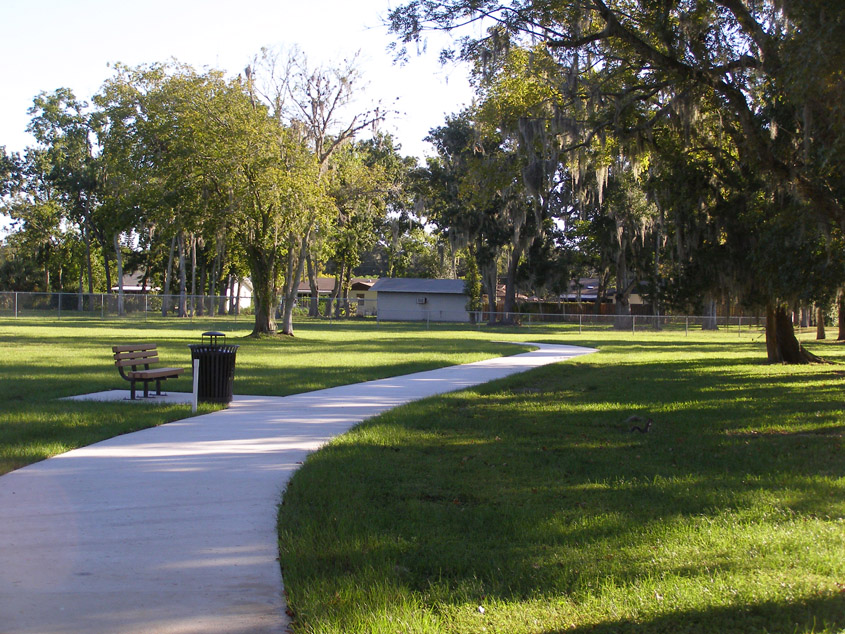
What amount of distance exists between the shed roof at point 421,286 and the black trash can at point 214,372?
5372 centimetres

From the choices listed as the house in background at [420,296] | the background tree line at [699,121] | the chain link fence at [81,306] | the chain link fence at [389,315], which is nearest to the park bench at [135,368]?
the background tree line at [699,121]

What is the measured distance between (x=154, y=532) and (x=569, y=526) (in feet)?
9.77

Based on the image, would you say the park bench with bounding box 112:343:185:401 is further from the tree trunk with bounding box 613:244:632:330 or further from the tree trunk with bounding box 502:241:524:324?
the tree trunk with bounding box 613:244:632:330

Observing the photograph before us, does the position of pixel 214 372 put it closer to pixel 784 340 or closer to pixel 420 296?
pixel 784 340

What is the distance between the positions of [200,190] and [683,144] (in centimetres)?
1852

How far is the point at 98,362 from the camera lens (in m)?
19.2

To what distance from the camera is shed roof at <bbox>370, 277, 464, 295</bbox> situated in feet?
217

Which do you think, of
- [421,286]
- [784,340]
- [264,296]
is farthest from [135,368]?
[421,286]

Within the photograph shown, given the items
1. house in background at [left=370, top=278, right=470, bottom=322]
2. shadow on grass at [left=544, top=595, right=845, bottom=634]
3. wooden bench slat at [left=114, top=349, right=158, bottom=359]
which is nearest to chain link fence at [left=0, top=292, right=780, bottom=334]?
house in background at [left=370, top=278, right=470, bottom=322]

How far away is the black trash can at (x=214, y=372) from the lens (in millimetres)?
11992

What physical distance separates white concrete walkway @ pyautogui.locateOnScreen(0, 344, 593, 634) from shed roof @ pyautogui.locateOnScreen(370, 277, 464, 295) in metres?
56.0

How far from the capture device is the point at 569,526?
5.67 meters

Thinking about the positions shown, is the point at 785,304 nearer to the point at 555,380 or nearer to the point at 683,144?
the point at 683,144

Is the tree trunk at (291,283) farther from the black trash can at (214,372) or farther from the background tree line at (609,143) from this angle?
the black trash can at (214,372)
